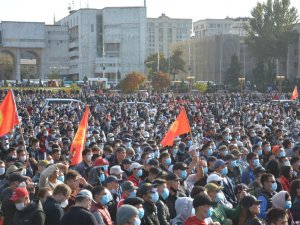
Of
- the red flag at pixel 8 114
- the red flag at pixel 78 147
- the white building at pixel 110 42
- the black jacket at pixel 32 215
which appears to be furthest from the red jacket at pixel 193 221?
the white building at pixel 110 42

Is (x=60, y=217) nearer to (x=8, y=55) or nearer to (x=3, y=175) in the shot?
(x=3, y=175)

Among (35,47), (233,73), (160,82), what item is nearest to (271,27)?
(233,73)

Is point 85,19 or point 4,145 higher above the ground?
point 85,19

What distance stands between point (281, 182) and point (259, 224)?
2.73 metres

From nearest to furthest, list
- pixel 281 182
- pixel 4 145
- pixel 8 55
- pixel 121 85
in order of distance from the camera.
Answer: pixel 281 182
pixel 4 145
pixel 121 85
pixel 8 55

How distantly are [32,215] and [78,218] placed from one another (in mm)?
→ 556

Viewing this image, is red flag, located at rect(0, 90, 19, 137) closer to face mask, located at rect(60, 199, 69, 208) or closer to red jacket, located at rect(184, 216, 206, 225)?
face mask, located at rect(60, 199, 69, 208)

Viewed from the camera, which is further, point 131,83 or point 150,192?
point 131,83

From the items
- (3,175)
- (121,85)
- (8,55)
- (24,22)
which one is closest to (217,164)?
(3,175)

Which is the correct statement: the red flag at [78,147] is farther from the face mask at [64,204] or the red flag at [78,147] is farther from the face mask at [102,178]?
the face mask at [64,204]

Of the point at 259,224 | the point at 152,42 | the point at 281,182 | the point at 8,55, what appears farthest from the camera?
the point at 152,42

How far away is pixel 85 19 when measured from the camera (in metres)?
107

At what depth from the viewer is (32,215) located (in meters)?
6.36

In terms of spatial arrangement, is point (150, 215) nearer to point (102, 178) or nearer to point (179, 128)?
point (102, 178)
